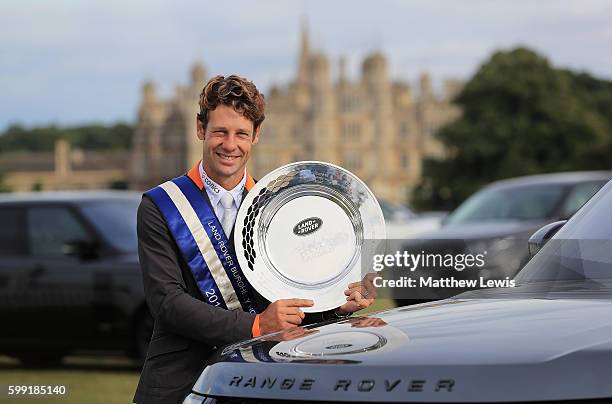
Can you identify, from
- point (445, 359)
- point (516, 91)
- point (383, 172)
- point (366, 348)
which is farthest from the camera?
point (383, 172)

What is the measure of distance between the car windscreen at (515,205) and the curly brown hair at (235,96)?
11.4m

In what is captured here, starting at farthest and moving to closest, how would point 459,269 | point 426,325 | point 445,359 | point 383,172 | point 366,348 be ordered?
point 383,172
point 459,269
point 426,325
point 366,348
point 445,359

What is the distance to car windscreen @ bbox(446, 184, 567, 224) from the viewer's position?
1502 cm

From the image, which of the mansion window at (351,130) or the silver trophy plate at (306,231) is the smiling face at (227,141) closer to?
the silver trophy plate at (306,231)

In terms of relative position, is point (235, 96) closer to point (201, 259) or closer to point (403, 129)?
point (201, 259)

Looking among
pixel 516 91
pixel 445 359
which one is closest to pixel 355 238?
pixel 445 359

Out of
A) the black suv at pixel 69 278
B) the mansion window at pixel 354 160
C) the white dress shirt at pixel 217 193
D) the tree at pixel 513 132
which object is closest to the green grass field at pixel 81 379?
the black suv at pixel 69 278

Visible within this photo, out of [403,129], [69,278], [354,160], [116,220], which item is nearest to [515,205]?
[116,220]

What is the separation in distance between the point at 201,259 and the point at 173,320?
201 millimetres

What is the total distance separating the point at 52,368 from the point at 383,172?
153420mm

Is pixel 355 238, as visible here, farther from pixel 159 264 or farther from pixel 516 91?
pixel 516 91

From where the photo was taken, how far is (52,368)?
38.4ft

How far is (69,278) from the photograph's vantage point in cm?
1171

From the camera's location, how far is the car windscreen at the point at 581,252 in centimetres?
326
